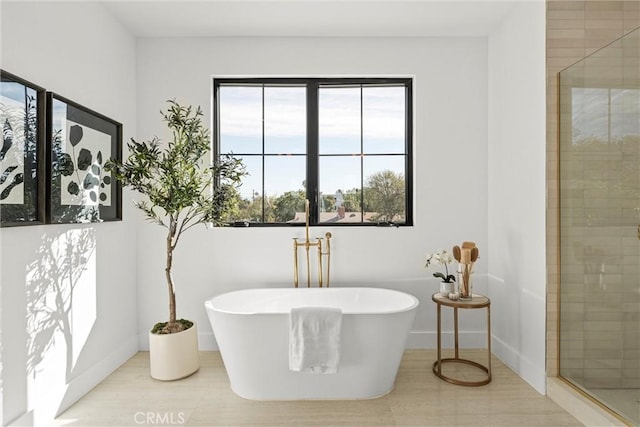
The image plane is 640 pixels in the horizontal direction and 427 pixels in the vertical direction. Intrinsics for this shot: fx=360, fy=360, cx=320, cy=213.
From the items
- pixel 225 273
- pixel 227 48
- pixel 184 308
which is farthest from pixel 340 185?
pixel 184 308

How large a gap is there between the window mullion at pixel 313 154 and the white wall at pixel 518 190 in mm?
1482

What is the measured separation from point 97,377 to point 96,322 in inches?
14.8

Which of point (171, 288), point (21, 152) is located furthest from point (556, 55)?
point (21, 152)

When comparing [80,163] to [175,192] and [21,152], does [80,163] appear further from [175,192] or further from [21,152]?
[175,192]

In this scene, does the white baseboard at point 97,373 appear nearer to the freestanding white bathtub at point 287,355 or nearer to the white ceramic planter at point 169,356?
the white ceramic planter at point 169,356

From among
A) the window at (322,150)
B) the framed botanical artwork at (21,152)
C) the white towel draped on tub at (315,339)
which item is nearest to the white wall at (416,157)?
the window at (322,150)

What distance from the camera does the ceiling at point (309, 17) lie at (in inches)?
103

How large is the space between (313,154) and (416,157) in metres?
0.89

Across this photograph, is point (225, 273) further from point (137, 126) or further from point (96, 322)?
point (137, 126)

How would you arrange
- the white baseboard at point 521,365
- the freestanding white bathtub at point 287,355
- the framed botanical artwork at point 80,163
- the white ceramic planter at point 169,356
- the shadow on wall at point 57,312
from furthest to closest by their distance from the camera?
the white ceramic planter at point 169,356, the white baseboard at point 521,365, the freestanding white bathtub at point 287,355, the framed botanical artwork at point 80,163, the shadow on wall at point 57,312

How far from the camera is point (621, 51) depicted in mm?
1973

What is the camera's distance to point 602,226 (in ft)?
6.79

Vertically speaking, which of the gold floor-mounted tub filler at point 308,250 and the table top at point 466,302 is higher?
the gold floor-mounted tub filler at point 308,250

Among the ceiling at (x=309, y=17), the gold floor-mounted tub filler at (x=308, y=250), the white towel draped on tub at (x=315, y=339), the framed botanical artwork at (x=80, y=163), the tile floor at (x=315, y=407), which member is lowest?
the tile floor at (x=315, y=407)
